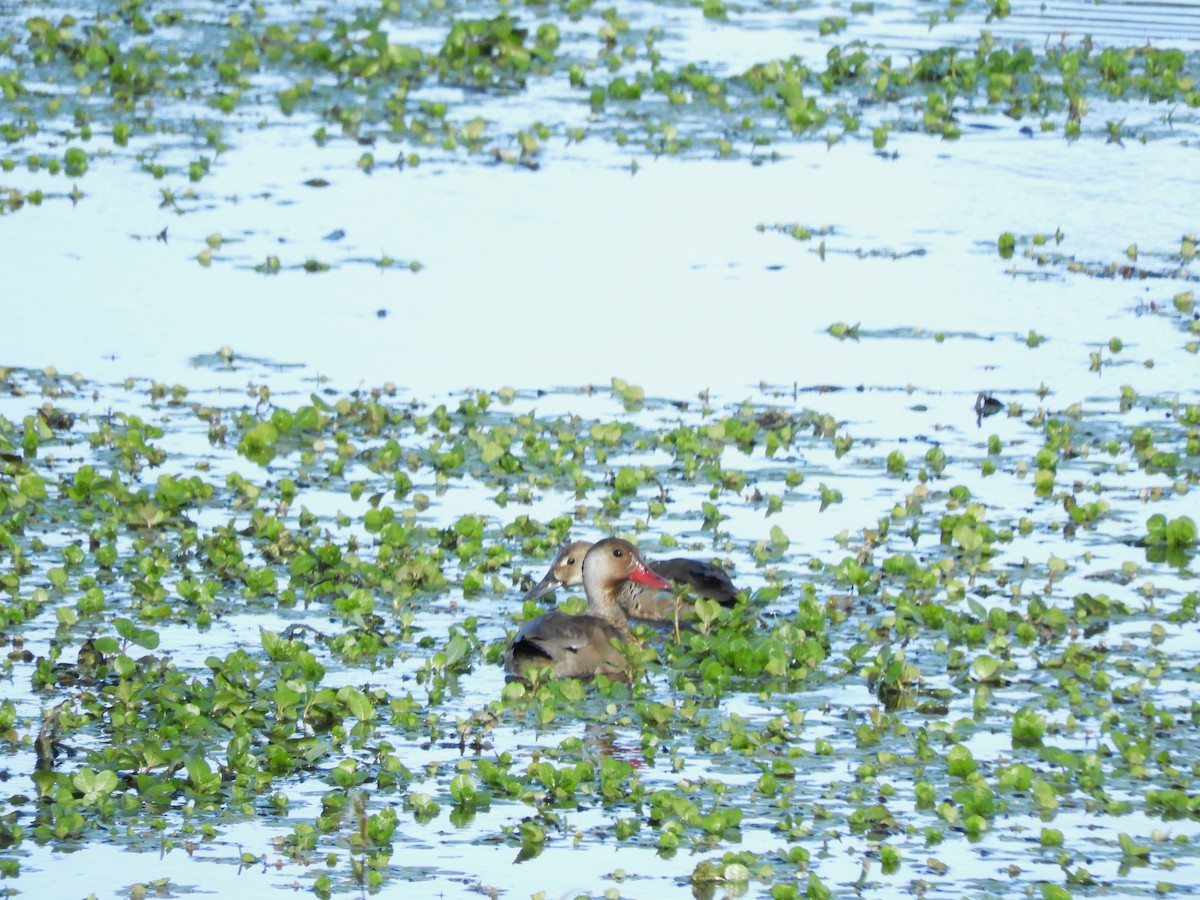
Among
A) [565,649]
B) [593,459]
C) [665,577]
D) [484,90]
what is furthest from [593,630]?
[484,90]

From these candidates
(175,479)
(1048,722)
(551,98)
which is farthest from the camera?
(551,98)

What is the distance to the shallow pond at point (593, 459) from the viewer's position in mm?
8219

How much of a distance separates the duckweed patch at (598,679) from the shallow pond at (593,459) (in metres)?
0.03

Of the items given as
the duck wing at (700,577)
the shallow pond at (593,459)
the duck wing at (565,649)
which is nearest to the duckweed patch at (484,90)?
the shallow pond at (593,459)

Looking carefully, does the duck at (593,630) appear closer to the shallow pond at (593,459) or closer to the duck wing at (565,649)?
the duck wing at (565,649)

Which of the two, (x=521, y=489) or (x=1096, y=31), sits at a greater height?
(x=1096, y=31)

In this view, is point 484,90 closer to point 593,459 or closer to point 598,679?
point 593,459

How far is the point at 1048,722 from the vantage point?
30.1 ft

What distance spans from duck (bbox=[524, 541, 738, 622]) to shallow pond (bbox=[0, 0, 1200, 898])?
0.82ft

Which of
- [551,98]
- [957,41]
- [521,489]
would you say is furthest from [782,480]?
[957,41]

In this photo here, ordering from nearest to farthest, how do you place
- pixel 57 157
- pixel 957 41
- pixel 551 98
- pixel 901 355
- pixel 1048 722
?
pixel 1048 722 → pixel 901 355 → pixel 57 157 → pixel 551 98 → pixel 957 41

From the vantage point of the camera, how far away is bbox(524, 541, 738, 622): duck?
34.1 ft

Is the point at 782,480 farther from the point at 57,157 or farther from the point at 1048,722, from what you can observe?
the point at 57,157

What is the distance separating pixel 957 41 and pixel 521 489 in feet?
46.3
